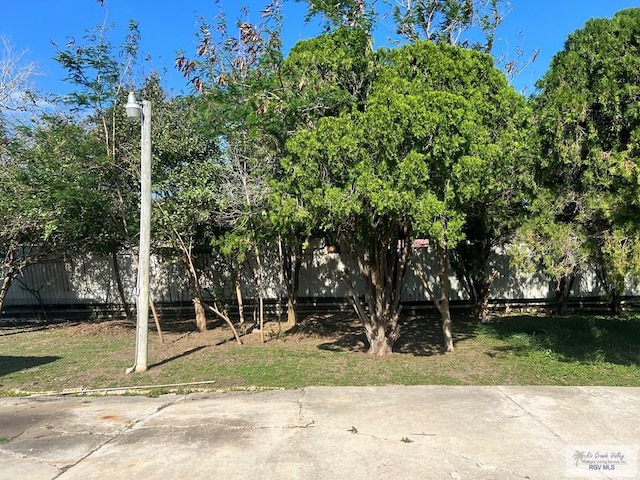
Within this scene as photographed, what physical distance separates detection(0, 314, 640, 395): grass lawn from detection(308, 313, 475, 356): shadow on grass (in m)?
0.02

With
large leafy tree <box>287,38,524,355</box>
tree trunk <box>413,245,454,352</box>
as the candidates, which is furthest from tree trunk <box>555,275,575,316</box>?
large leafy tree <box>287,38,524,355</box>

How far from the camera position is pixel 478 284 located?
12.4 meters

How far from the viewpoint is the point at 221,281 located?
13.4m

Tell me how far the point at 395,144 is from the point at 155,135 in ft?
18.1

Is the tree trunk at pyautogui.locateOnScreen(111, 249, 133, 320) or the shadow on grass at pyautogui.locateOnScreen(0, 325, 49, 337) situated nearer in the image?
the shadow on grass at pyautogui.locateOnScreen(0, 325, 49, 337)

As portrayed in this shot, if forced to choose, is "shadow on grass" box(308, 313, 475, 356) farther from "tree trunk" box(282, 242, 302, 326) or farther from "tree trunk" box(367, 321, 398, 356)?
"tree trunk" box(367, 321, 398, 356)

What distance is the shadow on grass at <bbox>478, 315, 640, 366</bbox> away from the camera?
27.9 feet

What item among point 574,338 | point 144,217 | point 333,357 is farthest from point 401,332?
point 144,217

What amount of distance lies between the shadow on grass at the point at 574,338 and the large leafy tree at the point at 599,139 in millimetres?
2272

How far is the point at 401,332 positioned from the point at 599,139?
19.8 feet

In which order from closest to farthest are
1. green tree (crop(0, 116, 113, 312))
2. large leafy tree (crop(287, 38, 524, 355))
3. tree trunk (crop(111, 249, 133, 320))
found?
large leafy tree (crop(287, 38, 524, 355)), green tree (crop(0, 116, 113, 312)), tree trunk (crop(111, 249, 133, 320))

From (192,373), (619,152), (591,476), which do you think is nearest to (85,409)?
(192,373)

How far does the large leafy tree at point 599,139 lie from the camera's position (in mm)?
6332

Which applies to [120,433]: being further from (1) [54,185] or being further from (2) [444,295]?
(1) [54,185]
